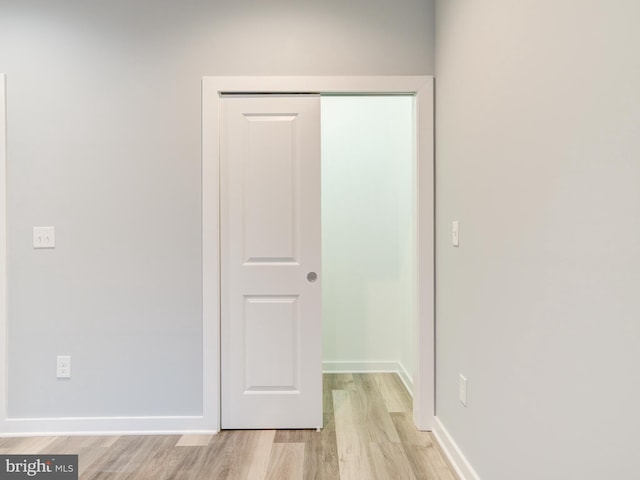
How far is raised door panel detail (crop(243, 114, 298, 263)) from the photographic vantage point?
235cm

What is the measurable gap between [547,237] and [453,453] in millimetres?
1317

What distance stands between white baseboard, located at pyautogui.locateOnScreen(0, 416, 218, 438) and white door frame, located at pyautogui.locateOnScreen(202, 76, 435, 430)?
0.11 metres

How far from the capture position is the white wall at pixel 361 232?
339 centimetres

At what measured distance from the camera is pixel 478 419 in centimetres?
170

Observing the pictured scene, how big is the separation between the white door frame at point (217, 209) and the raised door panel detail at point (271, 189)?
18cm

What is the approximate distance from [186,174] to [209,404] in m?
1.36

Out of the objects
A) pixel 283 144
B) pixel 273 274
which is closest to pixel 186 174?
pixel 283 144

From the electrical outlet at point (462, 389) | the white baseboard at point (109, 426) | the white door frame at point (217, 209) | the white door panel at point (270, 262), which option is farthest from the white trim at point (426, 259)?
the white baseboard at point (109, 426)

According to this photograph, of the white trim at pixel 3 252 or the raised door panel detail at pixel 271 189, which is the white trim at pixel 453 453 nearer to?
the raised door panel detail at pixel 271 189

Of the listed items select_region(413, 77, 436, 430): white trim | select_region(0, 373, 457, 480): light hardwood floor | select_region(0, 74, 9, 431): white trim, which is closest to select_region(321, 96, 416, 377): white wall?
select_region(0, 373, 457, 480): light hardwood floor

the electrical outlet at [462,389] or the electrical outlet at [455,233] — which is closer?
the electrical outlet at [462,389]

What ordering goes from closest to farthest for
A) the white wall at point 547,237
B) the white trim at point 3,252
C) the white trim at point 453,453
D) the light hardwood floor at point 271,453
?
the white wall at point 547,237
the white trim at point 453,453
the light hardwood floor at point 271,453
the white trim at point 3,252

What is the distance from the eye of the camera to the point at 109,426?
230 centimetres

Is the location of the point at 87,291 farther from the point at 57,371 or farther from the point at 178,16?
the point at 178,16
